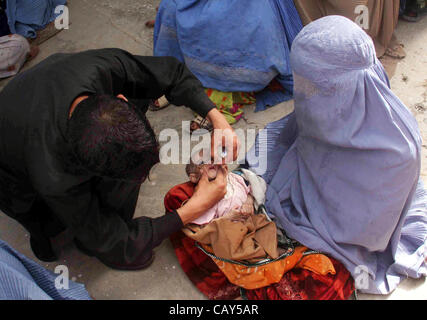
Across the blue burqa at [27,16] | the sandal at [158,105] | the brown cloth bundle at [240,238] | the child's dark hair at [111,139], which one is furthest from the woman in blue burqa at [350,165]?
the blue burqa at [27,16]

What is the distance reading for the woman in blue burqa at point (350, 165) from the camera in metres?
1.62

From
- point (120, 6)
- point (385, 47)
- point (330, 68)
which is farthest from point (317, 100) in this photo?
point (120, 6)

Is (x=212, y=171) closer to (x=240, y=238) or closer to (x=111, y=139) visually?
(x=240, y=238)

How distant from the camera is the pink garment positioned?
6.86 ft

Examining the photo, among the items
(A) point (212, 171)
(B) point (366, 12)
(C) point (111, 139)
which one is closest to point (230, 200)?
(A) point (212, 171)

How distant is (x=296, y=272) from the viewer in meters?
2.00

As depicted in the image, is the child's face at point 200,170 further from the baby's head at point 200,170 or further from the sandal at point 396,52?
the sandal at point 396,52

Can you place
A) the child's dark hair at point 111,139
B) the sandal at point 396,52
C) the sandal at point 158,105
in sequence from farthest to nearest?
1. the sandal at point 396,52
2. the sandal at point 158,105
3. the child's dark hair at point 111,139

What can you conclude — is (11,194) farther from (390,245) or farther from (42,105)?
(390,245)

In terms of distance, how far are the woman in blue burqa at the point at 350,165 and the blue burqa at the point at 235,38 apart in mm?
807

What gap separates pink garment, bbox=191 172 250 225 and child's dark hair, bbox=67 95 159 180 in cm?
71

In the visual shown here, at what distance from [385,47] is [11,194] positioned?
10.2 ft

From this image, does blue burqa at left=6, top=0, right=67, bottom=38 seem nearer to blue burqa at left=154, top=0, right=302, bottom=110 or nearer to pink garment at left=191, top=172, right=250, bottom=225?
blue burqa at left=154, top=0, right=302, bottom=110

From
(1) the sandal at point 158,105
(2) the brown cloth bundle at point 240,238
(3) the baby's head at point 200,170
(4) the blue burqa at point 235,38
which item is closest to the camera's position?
(2) the brown cloth bundle at point 240,238
